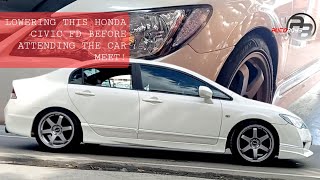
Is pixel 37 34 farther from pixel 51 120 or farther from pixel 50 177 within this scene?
pixel 50 177

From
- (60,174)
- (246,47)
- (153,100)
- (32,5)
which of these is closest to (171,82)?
(153,100)

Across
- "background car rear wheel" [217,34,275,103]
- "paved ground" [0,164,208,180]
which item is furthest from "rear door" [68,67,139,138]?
"background car rear wheel" [217,34,275,103]

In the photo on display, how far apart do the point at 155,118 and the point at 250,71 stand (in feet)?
8.79

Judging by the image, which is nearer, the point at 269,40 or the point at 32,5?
the point at 32,5

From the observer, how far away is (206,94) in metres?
7.01

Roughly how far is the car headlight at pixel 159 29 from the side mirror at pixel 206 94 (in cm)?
154

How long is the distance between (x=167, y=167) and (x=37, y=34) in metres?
3.60

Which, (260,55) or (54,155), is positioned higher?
(260,55)

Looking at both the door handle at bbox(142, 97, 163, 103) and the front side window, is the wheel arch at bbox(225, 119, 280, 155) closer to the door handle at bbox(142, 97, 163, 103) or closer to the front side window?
the door handle at bbox(142, 97, 163, 103)

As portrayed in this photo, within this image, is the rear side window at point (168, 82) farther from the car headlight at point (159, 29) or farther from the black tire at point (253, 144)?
the car headlight at point (159, 29)

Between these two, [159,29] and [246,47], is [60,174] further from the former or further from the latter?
[246,47]

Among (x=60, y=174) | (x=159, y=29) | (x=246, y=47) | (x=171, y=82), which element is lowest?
(x=60, y=174)

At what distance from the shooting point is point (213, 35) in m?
8.46

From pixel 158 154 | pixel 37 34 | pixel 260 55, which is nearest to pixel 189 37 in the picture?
pixel 260 55
